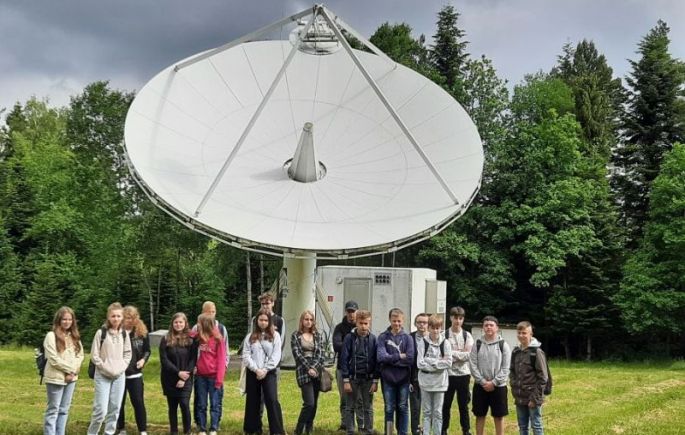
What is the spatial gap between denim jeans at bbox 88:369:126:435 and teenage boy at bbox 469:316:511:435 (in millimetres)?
4300

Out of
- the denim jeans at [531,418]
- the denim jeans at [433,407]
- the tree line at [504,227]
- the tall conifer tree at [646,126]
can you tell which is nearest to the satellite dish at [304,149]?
the denim jeans at [433,407]

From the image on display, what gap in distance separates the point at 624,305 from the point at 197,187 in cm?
2276

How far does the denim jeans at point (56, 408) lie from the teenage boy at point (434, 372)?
163 inches

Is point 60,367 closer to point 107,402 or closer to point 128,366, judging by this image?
point 107,402

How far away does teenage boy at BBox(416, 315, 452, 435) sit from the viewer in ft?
27.5

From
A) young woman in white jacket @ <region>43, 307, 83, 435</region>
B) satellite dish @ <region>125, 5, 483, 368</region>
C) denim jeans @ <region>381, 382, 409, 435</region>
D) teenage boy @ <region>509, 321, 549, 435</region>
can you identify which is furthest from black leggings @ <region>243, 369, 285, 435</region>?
teenage boy @ <region>509, 321, 549, 435</region>

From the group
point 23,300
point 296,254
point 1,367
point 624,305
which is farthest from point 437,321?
point 23,300

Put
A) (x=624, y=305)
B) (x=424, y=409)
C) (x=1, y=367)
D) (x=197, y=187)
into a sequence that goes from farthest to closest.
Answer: (x=624, y=305) → (x=1, y=367) → (x=197, y=187) → (x=424, y=409)

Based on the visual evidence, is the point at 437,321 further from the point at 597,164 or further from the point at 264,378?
the point at 597,164

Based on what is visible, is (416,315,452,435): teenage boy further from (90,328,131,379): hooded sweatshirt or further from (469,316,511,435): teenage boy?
(90,328,131,379): hooded sweatshirt

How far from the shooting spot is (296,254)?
1105cm

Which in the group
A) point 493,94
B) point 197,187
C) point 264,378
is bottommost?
point 264,378

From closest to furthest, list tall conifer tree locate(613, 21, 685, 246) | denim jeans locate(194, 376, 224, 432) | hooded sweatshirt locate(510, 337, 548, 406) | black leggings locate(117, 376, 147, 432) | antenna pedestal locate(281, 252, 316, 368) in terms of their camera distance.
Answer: hooded sweatshirt locate(510, 337, 548, 406) → black leggings locate(117, 376, 147, 432) → denim jeans locate(194, 376, 224, 432) → antenna pedestal locate(281, 252, 316, 368) → tall conifer tree locate(613, 21, 685, 246)

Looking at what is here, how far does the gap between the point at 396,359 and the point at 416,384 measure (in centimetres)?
67
